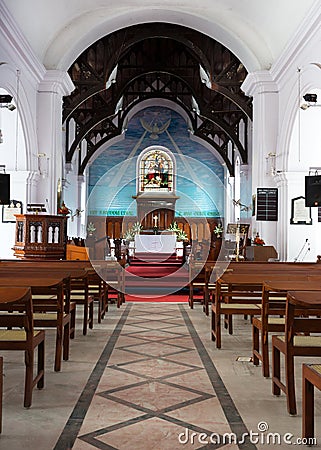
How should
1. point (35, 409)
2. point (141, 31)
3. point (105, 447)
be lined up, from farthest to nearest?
point (141, 31), point (35, 409), point (105, 447)

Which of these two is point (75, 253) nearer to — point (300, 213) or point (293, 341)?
point (300, 213)

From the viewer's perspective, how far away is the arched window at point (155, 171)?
2386 cm

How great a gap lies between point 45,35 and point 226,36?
158 inches

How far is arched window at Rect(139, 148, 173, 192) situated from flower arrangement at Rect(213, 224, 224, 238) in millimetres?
2845

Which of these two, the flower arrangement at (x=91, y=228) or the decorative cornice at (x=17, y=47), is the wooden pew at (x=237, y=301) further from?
the flower arrangement at (x=91, y=228)

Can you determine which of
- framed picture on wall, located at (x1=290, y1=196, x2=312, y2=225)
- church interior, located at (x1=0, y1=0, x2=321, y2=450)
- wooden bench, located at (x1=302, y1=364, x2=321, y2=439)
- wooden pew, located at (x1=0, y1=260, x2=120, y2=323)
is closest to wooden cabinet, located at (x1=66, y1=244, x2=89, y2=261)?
church interior, located at (x1=0, y1=0, x2=321, y2=450)

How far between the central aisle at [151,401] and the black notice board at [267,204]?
616 centimetres

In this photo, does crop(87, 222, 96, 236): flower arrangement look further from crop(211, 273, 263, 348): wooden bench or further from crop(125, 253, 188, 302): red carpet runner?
crop(211, 273, 263, 348): wooden bench

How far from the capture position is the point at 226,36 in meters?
12.2

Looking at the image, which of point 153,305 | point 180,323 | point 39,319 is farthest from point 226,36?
point 39,319

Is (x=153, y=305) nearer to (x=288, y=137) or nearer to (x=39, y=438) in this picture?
(x=288, y=137)

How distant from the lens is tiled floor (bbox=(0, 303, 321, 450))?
290 centimetres

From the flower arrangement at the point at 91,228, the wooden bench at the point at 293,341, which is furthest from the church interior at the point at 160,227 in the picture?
the flower arrangement at the point at 91,228

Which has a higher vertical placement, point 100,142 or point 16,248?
point 100,142
